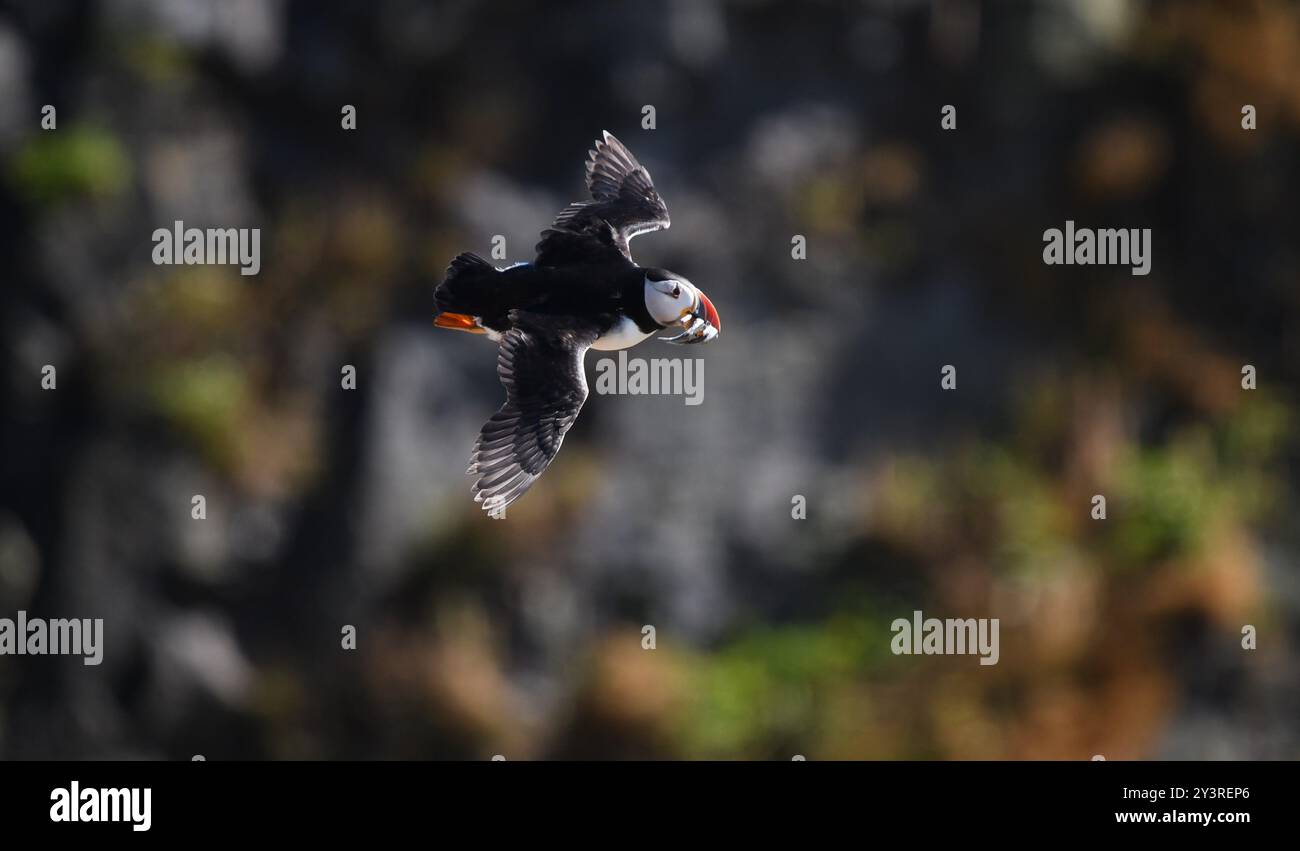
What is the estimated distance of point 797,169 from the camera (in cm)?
1647

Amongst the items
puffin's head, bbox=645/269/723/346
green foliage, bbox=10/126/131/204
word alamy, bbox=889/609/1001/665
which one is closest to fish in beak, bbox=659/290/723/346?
puffin's head, bbox=645/269/723/346

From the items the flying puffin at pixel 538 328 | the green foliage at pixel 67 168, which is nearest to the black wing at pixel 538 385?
the flying puffin at pixel 538 328

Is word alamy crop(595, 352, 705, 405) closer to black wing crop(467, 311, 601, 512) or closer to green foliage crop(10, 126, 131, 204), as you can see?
green foliage crop(10, 126, 131, 204)

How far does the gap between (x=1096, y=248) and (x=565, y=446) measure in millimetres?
5927

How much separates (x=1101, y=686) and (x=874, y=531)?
244 centimetres

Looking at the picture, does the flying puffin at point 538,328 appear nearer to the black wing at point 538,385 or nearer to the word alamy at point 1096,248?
the black wing at point 538,385

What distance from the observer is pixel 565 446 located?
1538 centimetres

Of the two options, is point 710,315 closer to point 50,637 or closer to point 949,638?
point 949,638

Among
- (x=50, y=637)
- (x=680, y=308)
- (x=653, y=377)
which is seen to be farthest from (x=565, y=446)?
(x=680, y=308)

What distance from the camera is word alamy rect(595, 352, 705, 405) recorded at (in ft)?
47.5

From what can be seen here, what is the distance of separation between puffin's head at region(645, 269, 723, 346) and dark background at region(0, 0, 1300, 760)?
8566 mm

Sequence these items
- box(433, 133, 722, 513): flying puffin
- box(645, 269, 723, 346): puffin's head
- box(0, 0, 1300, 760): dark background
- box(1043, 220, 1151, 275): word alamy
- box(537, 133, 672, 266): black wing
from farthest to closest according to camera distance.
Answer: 1. box(1043, 220, 1151, 275): word alamy
2. box(0, 0, 1300, 760): dark background
3. box(537, 133, 672, 266): black wing
4. box(433, 133, 722, 513): flying puffin
5. box(645, 269, 723, 346): puffin's head

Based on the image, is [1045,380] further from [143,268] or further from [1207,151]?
[143,268]

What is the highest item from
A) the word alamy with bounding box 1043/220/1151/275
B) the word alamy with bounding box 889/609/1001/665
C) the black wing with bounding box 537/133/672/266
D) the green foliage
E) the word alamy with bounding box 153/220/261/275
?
the green foliage
